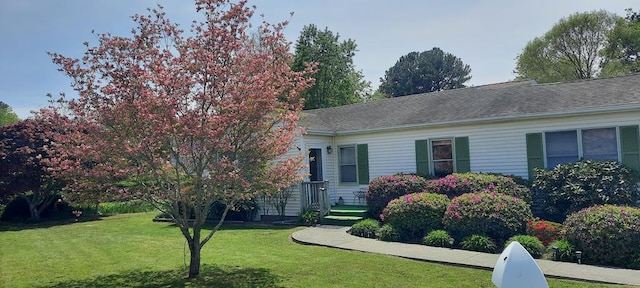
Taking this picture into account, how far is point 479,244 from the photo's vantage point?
9.27m

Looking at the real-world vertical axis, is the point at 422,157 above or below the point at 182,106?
below

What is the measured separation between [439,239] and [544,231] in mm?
2124

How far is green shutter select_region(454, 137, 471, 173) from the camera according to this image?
45.5ft

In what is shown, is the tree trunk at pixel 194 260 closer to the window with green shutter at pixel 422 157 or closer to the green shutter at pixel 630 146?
the window with green shutter at pixel 422 157

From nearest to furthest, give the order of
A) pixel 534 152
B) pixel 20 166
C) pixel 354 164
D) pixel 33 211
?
pixel 534 152 → pixel 354 164 → pixel 20 166 → pixel 33 211

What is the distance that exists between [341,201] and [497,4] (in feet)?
27.2

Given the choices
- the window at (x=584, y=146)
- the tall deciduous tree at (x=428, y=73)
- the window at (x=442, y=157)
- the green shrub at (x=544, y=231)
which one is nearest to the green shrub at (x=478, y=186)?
the window at (x=584, y=146)

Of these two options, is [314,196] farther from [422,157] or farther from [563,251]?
[563,251]

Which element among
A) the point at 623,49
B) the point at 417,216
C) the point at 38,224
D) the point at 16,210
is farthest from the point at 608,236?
the point at 623,49

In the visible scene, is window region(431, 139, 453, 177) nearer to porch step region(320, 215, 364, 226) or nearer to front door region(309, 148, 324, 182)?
porch step region(320, 215, 364, 226)

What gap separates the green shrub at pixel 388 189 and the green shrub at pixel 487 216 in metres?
2.57

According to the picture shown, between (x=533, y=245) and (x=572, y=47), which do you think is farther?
(x=572, y=47)

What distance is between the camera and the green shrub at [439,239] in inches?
388

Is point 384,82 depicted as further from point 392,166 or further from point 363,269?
point 363,269
